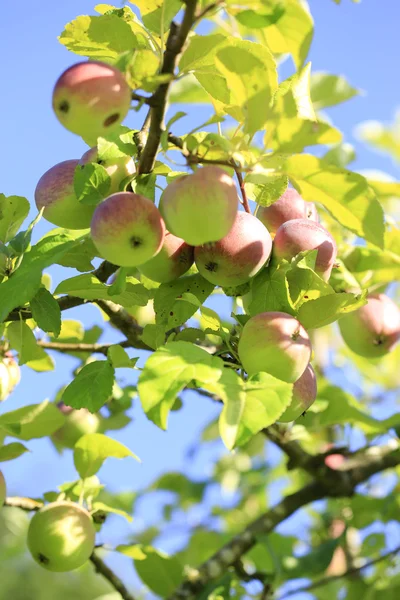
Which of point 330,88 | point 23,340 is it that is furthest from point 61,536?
point 330,88

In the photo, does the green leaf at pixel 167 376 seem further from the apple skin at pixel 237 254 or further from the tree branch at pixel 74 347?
the tree branch at pixel 74 347

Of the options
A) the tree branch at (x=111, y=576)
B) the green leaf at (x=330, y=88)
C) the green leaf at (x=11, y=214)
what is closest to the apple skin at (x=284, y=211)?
the green leaf at (x=11, y=214)

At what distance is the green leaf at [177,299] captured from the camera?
4.62 feet

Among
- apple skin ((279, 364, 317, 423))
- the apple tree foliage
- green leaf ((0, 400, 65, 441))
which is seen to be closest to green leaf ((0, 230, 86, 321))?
the apple tree foliage

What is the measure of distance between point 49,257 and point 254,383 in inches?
16.5

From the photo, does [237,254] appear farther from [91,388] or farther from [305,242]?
[91,388]

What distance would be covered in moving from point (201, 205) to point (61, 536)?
0.93 metres

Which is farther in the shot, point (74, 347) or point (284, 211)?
point (74, 347)

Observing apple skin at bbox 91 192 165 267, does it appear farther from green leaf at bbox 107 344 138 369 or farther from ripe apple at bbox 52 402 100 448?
ripe apple at bbox 52 402 100 448

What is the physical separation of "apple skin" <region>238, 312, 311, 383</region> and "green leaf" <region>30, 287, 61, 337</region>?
0.37 m

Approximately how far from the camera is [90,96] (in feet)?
3.45

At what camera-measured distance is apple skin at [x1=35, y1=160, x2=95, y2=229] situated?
4.42ft

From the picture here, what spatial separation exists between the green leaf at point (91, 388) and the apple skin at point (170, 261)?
0.21 metres

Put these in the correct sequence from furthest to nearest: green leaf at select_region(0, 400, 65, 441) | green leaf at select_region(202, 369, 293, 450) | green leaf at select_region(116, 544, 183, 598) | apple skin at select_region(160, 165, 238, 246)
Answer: green leaf at select_region(116, 544, 183, 598) → green leaf at select_region(0, 400, 65, 441) → apple skin at select_region(160, 165, 238, 246) → green leaf at select_region(202, 369, 293, 450)
